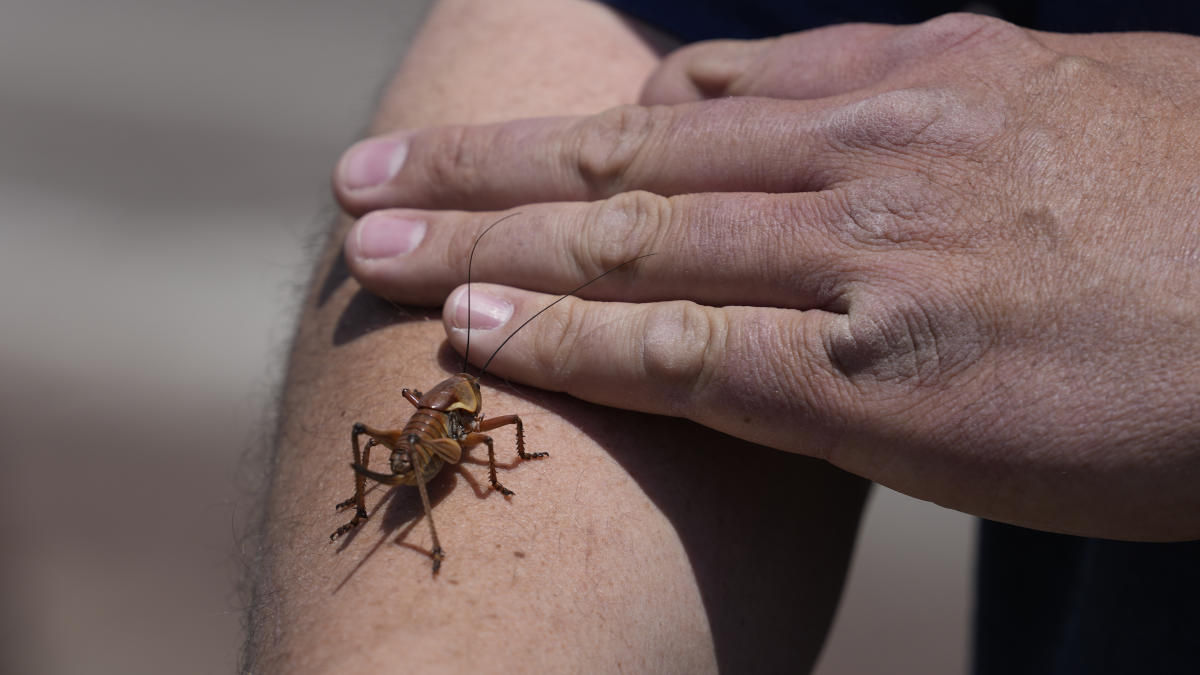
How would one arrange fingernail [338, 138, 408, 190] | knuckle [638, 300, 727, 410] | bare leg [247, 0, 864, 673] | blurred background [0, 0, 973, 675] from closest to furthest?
1. bare leg [247, 0, 864, 673]
2. knuckle [638, 300, 727, 410]
3. fingernail [338, 138, 408, 190]
4. blurred background [0, 0, 973, 675]

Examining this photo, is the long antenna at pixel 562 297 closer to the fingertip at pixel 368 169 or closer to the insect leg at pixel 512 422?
the insect leg at pixel 512 422

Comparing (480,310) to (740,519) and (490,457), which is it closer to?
(490,457)

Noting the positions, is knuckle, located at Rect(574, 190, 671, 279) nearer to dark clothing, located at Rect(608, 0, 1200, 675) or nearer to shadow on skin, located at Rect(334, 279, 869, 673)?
shadow on skin, located at Rect(334, 279, 869, 673)

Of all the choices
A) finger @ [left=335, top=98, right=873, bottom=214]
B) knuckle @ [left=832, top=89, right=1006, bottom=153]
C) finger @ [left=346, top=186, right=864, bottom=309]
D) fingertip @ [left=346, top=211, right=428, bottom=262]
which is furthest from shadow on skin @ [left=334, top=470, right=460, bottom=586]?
knuckle @ [left=832, top=89, right=1006, bottom=153]

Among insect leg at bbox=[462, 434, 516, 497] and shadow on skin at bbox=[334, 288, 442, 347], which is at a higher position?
shadow on skin at bbox=[334, 288, 442, 347]

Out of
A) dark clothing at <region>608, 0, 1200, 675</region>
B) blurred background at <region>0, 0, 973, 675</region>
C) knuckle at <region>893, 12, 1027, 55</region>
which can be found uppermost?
knuckle at <region>893, 12, 1027, 55</region>

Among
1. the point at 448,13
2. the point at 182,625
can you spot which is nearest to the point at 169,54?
the point at 182,625

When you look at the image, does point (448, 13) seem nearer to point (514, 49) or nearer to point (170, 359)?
point (514, 49)
